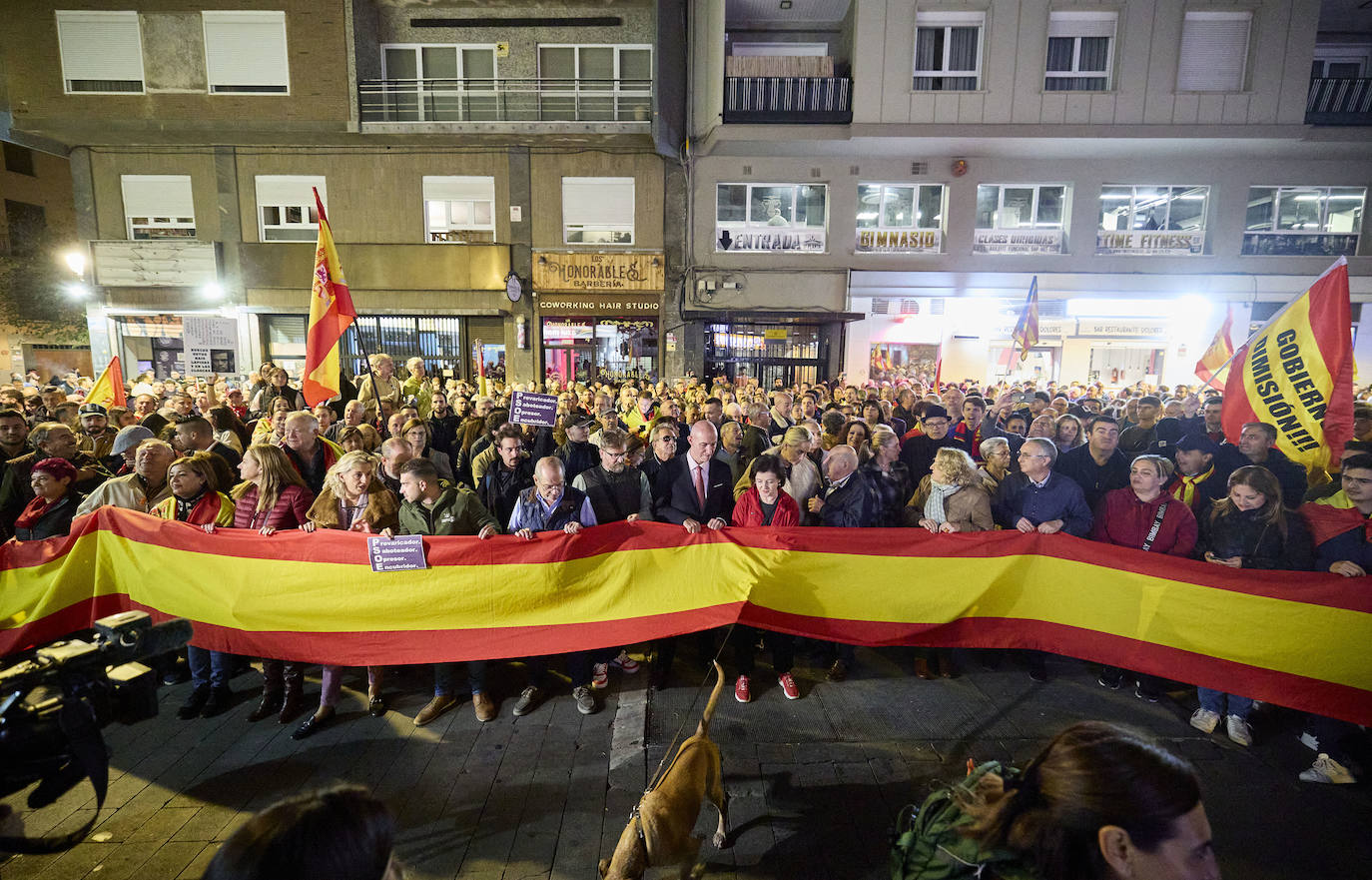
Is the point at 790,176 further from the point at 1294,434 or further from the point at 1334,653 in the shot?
the point at 1334,653

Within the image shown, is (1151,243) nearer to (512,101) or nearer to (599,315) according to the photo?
(599,315)

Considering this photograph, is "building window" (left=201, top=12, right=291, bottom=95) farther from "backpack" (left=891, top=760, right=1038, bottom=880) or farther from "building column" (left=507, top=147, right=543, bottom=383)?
"backpack" (left=891, top=760, right=1038, bottom=880)

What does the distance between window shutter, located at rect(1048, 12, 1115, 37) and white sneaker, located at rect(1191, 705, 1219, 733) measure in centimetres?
1801

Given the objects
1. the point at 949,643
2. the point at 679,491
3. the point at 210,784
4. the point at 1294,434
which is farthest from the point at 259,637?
the point at 1294,434

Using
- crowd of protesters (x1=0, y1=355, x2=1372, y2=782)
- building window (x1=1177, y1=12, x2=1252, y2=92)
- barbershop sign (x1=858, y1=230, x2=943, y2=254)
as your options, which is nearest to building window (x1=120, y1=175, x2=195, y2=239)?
crowd of protesters (x1=0, y1=355, x2=1372, y2=782)

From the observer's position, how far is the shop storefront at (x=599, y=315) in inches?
685

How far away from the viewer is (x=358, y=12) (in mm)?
16422

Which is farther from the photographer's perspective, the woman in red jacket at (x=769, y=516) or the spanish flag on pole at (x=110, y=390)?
the spanish flag on pole at (x=110, y=390)

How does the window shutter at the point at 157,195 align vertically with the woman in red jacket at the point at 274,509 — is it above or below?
above

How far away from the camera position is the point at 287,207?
17375 mm

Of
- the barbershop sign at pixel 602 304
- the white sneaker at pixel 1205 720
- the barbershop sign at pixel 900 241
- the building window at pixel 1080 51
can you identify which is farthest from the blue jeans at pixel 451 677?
the building window at pixel 1080 51

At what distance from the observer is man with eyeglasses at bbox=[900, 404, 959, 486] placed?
7.21 m

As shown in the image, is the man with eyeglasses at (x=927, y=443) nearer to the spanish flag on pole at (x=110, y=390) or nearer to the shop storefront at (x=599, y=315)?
the shop storefront at (x=599, y=315)

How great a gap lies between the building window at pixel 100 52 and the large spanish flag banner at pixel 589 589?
19.9 m
